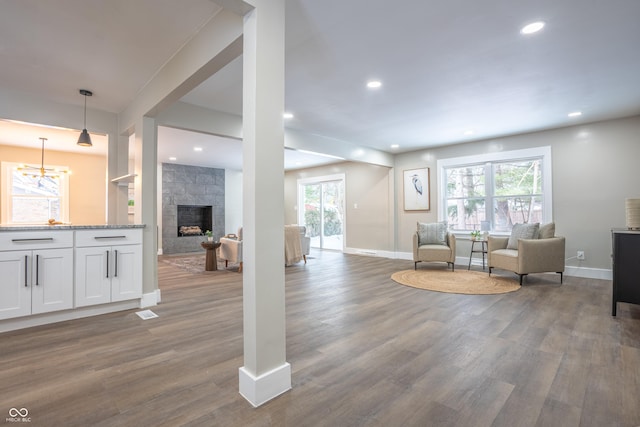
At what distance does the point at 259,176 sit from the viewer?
1.67 meters

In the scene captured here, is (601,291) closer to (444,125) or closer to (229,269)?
(444,125)

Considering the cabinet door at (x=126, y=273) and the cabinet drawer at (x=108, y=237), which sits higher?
the cabinet drawer at (x=108, y=237)

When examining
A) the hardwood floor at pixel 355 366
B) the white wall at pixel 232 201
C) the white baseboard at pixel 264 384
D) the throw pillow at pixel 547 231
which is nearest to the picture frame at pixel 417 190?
the throw pillow at pixel 547 231

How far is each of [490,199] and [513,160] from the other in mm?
809

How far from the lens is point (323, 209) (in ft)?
29.9

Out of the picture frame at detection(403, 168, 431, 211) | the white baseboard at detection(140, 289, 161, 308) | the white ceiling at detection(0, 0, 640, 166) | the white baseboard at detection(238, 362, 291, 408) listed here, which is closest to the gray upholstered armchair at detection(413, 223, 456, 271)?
the picture frame at detection(403, 168, 431, 211)

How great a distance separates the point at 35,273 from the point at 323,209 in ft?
22.8

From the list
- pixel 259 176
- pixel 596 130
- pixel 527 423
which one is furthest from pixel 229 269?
pixel 596 130

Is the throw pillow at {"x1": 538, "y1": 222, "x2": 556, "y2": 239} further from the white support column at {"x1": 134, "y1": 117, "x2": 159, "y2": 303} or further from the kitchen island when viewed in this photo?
the kitchen island

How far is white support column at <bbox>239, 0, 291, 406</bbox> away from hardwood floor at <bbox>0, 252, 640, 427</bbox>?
17 centimetres

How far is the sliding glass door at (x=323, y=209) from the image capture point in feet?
28.7

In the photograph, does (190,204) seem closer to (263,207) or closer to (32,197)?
(32,197)

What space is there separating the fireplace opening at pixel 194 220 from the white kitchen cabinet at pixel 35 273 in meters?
5.85

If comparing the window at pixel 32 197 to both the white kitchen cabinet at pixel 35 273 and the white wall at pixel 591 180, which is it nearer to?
the white kitchen cabinet at pixel 35 273
